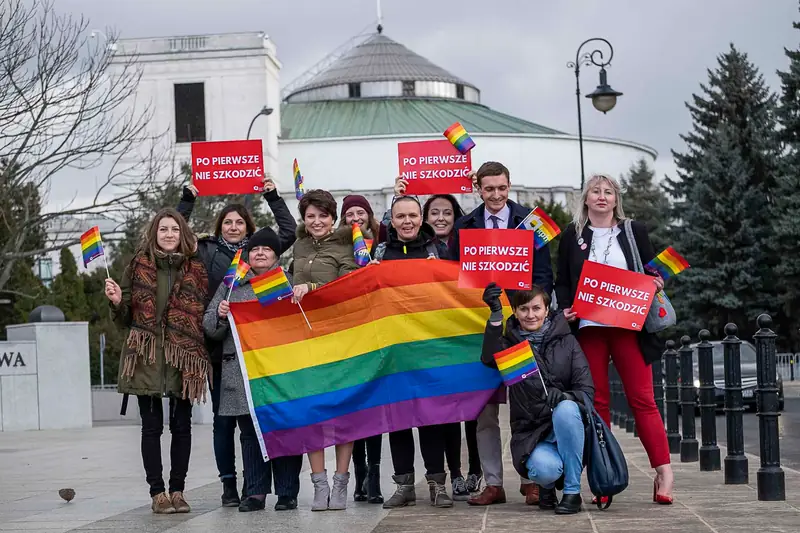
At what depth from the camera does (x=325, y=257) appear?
9.94 m

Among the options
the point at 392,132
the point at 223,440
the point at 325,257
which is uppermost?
the point at 392,132

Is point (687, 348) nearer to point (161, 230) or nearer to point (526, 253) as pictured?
point (526, 253)

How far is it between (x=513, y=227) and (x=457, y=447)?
155cm

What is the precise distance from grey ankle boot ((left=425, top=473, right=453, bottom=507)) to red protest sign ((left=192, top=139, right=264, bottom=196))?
2.88m

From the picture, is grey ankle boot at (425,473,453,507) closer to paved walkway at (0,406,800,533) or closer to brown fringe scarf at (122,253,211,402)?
paved walkway at (0,406,800,533)

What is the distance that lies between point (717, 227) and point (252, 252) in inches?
1916

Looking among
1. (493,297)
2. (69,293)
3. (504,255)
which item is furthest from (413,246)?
(69,293)

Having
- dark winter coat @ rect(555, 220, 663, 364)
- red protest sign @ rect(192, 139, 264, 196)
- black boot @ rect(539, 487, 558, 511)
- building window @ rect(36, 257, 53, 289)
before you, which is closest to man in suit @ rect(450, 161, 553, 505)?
dark winter coat @ rect(555, 220, 663, 364)

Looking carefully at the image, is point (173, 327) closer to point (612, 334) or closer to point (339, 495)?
point (339, 495)

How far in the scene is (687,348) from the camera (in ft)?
45.1

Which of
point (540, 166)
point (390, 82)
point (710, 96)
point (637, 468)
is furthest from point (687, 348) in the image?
point (390, 82)

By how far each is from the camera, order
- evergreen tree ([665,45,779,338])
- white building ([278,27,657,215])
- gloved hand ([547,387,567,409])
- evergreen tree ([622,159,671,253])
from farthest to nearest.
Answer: white building ([278,27,657,215]) → evergreen tree ([622,159,671,253]) → evergreen tree ([665,45,779,338]) → gloved hand ([547,387,567,409])

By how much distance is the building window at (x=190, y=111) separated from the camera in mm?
103125

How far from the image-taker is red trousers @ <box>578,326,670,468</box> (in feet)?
30.8
